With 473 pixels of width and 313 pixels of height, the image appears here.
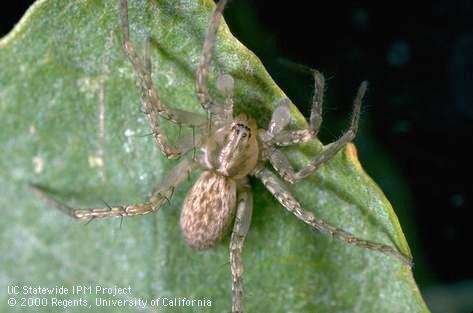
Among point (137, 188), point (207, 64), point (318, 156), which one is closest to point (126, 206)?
point (137, 188)

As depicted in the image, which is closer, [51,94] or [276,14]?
[51,94]

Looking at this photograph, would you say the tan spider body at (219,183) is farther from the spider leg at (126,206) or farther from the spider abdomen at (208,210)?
the spider leg at (126,206)

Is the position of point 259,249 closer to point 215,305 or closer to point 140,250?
point 215,305

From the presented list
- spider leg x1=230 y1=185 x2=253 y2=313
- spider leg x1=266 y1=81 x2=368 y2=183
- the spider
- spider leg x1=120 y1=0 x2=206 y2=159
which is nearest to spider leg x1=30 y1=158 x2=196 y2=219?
the spider

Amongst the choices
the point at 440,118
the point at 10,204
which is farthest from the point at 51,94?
the point at 440,118

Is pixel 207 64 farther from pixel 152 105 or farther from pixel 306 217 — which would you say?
pixel 306 217

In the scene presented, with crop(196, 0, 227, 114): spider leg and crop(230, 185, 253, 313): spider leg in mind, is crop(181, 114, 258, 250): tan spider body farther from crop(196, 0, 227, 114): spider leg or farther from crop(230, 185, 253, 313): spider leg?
crop(196, 0, 227, 114): spider leg
